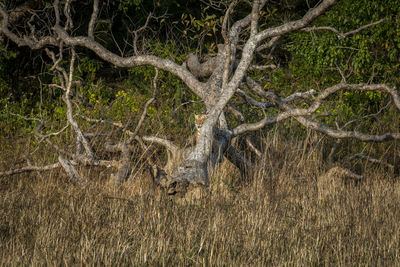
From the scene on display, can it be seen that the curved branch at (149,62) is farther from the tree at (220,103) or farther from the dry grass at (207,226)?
the dry grass at (207,226)

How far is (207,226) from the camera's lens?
190 inches

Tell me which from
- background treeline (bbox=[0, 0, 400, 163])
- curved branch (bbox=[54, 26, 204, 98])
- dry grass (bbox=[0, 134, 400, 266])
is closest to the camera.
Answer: dry grass (bbox=[0, 134, 400, 266])

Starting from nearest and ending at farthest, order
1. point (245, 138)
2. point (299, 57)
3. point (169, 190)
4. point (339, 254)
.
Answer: point (339, 254) < point (169, 190) < point (245, 138) < point (299, 57)

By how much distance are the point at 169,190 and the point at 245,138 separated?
2.85 m

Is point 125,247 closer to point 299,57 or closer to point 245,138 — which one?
point 245,138

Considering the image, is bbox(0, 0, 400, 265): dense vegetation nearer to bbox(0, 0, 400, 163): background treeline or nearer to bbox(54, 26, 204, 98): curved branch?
bbox(0, 0, 400, 163): background treeline

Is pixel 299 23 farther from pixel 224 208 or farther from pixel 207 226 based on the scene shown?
pixel 207 226

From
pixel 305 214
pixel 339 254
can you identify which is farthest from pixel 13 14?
pixel 339 254

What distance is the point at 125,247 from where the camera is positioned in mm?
3982

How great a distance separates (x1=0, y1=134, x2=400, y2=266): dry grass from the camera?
4066 mm

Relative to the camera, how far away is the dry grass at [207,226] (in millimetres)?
4066

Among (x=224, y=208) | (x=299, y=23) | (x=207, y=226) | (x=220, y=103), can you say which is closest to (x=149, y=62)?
(x=220, y=103)

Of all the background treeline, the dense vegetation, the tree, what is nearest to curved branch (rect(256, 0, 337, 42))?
the tree

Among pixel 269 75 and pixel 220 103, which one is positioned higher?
pixel 269 75
